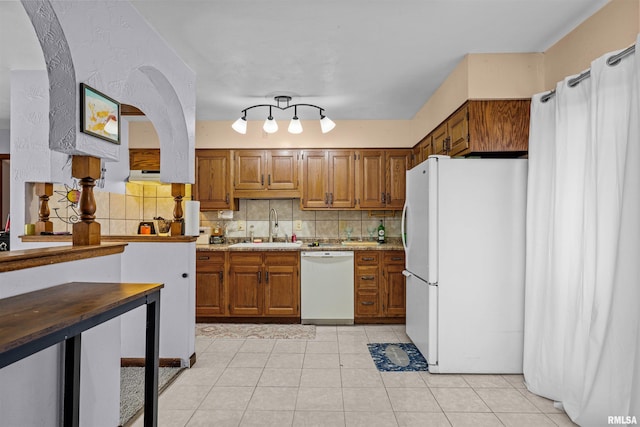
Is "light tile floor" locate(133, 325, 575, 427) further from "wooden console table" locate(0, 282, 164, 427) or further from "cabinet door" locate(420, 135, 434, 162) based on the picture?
"cabinet door" locate(420, 135, 434, 162)

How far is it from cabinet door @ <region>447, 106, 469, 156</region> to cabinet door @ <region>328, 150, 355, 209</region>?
60.6 inches

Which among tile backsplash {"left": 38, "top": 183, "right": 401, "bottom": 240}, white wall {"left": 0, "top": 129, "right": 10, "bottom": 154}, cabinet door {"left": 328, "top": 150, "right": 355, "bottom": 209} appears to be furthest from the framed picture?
white wall {"left": 0, "top": 129, "right": 10, "bottom": 154}

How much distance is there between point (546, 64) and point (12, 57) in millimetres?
4088

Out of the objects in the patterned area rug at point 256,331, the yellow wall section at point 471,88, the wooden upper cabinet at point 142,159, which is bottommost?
the patterned area rug at point 256,331

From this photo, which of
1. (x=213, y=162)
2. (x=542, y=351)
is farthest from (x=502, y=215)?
(x=213, y=162)

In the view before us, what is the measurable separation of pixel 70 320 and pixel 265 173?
11.9 feet

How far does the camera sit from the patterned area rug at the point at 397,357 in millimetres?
3025

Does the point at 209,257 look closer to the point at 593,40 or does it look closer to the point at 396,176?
the point at 396,176

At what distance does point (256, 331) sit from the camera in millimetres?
4051

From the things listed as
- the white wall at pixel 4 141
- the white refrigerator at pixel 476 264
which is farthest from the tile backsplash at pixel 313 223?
the white wall at pixel 4 141

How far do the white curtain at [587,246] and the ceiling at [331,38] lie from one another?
508mm

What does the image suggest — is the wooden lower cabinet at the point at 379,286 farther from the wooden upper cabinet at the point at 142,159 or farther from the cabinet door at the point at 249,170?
the wooden upper cabinet at the point at 142,159

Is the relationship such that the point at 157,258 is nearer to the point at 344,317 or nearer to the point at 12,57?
the point at 12,57

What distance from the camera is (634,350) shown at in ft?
6.00
